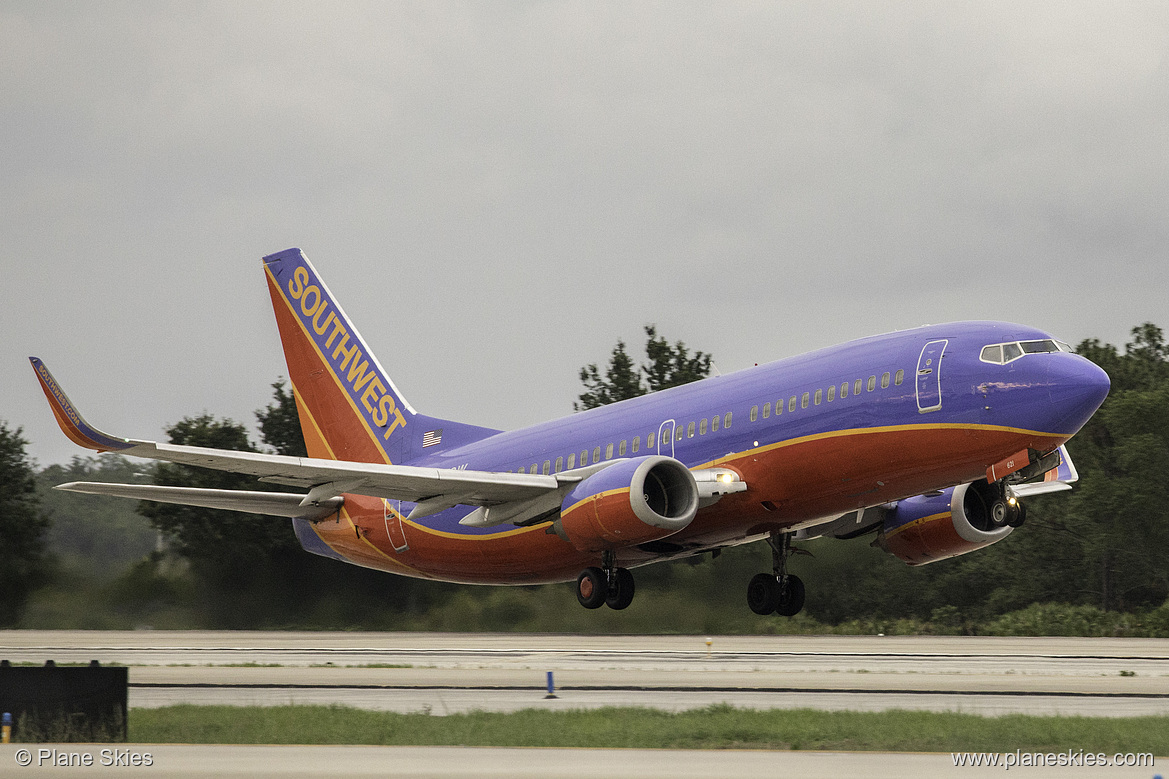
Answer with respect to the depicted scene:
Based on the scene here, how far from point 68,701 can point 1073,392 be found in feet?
58.8

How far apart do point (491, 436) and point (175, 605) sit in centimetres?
1909

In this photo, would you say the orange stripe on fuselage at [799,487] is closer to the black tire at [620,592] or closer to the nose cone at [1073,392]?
the nose cone at [1073,392]

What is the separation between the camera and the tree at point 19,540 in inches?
1900

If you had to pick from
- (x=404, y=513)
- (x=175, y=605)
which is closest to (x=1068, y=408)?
(x=404, y=513)

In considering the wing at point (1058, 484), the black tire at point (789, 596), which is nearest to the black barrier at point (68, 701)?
the black tire at point (789, 596)

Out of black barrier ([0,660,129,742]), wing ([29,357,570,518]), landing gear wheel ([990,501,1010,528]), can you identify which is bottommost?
black barrier ([0,660,129,742])

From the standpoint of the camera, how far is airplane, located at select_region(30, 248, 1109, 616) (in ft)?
82.3

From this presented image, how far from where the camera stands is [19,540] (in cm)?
5012

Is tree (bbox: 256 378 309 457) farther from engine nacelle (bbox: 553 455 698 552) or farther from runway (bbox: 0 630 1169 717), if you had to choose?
engine nacelle (bbox: 553 455 698 552)

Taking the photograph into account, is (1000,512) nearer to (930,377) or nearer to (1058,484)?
(930,377)

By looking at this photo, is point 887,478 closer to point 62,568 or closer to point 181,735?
point 181,735

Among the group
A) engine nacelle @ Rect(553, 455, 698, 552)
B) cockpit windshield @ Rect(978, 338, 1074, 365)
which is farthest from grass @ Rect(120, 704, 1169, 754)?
cockpit windshield @ Rect(978, 338, 1074, 365)
